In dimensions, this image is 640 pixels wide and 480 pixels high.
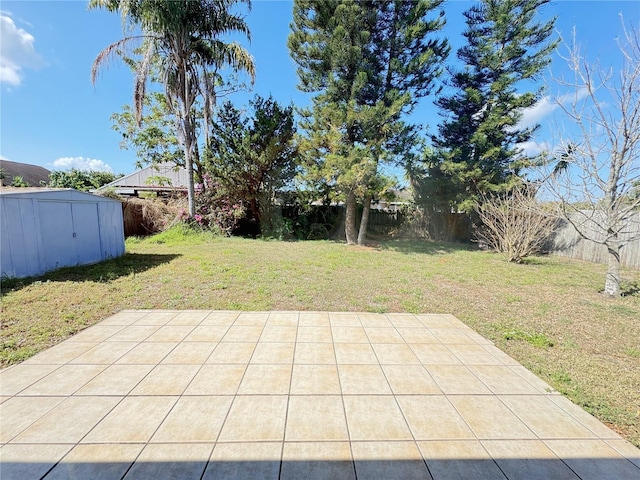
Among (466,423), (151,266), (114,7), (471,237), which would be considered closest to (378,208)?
(471,237)

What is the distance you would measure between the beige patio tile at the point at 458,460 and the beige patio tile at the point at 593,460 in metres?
0.51

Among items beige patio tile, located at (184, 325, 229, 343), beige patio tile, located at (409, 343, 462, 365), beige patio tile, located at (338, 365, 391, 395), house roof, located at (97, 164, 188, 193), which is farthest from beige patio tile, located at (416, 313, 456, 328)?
house roof, located at (97, 164, 188, 193)

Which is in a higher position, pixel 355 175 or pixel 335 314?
pixel 355 175

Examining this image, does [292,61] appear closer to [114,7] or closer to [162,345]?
[114,7]

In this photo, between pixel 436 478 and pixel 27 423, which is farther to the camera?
pixel 27 423

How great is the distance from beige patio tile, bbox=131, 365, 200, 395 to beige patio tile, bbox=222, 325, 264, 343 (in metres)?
0.63

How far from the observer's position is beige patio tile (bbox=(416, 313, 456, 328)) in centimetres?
392

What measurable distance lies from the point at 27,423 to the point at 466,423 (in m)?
3.17

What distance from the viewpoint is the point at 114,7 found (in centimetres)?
907

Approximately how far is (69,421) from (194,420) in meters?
0.89

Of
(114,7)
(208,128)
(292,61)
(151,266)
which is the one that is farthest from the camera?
(208,128)

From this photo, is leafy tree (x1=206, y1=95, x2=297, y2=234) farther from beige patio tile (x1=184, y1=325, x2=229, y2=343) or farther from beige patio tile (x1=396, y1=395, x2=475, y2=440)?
beige patio tile (x1=396, y1=395, x2=475, y2=440)

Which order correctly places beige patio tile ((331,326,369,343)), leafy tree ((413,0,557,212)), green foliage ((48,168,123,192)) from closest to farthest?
beige patio tile ((331,326,369,343)) → leafy tree ((413,0,557,212)) → green foliage ((48,168,123,192))

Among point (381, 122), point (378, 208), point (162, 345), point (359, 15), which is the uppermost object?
→ point (359, 15)
